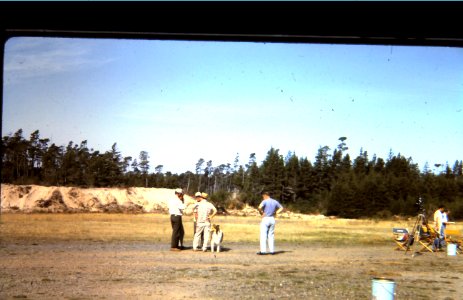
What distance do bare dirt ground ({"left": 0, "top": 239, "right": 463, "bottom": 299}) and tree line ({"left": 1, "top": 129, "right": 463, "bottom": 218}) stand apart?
58499 mm

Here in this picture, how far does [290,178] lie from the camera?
334 feet

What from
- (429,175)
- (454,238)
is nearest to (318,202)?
(429,175)

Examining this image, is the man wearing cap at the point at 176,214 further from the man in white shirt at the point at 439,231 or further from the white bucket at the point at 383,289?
the man in white shirt at the point at 439,231

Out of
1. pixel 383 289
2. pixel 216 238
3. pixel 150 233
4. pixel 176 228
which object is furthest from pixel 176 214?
pixel 150 233

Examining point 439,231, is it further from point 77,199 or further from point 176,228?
point 77,199

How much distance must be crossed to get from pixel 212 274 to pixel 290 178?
93297 mm

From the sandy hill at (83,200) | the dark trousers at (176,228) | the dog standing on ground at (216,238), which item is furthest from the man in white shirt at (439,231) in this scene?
the sandy hill at (83,200)

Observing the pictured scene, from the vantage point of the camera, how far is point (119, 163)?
330 ft

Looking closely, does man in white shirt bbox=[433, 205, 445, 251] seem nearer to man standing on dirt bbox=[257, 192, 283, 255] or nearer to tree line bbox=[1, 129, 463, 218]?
man standing on dirt bbox=[257, 192, 283, 255]

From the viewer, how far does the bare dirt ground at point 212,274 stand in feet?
25.0

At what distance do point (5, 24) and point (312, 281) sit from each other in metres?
7.21

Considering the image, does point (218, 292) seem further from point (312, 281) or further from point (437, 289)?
point (437, 289)

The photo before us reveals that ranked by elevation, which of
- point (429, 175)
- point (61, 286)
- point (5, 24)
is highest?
point (429, 175)

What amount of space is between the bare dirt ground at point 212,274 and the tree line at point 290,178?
2303 inches
